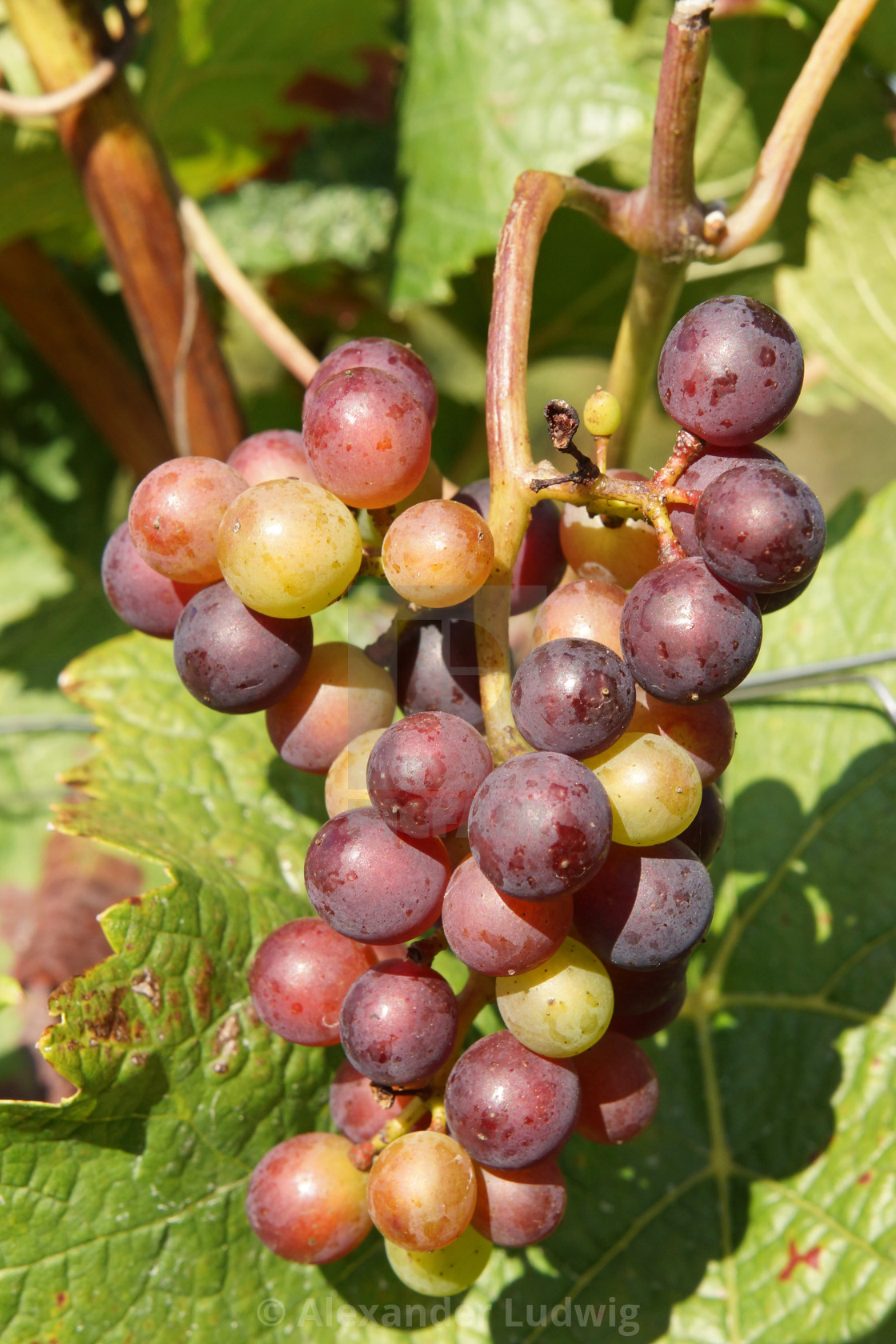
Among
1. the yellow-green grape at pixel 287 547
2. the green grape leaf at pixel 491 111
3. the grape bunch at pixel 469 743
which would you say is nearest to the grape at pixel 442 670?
the grape bunch at pixel 469 743

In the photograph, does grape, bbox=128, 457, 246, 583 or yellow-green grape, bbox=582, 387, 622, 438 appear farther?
grape, bbox=128, 457, 246, 583

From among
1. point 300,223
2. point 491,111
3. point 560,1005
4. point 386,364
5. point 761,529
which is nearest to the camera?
point 761,529

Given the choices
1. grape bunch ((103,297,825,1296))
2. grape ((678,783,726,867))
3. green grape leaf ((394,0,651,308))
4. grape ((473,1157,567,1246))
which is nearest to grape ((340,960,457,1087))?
grape bunch ((103,297,825,1296))

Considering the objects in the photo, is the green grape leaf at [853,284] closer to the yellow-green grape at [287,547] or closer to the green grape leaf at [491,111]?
the green grape leaf at [491,111]

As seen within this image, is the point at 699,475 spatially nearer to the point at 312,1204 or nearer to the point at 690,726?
the point at 690,726

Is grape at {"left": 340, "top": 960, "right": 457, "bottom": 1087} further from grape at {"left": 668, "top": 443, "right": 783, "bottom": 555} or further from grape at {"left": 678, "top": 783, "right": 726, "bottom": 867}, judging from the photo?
grape at {"left": 668, "top": 443, "right": 783, "bottom": 555}

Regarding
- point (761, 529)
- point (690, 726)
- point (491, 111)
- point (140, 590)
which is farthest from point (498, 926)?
point (491, 111)
